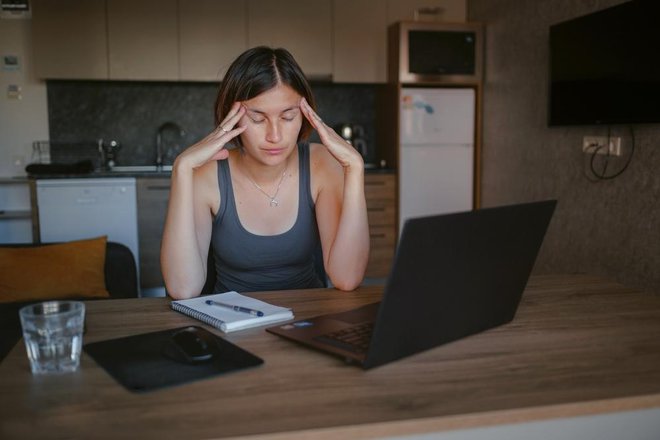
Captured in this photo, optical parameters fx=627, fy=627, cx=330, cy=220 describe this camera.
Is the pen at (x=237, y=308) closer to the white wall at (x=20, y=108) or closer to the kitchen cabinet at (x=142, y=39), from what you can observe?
the kitchen cabinet at (x=142, y=39)

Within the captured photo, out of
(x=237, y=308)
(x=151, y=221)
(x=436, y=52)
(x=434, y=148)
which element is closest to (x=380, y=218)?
(x=434, y=148)

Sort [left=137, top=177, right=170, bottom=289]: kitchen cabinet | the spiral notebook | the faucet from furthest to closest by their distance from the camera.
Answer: the faucet, [left=137, top=177, right=170, bottom=289]: kitchen cabinet, the spiral notebook

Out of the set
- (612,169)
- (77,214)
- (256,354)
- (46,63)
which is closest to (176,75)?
(46,63)

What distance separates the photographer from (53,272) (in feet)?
9.18

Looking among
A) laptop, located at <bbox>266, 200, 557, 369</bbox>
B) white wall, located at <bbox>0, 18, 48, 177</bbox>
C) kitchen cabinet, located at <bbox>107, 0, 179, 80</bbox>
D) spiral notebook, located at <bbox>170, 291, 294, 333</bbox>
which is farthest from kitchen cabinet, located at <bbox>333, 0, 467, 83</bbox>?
laptop, located at <bbox>266, 200, 557, 369</bbox>

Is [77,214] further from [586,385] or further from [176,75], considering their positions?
[586,385]

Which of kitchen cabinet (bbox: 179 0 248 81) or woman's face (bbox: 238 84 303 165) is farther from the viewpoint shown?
kitchen cabinet (bbox: 179 0 248 81)

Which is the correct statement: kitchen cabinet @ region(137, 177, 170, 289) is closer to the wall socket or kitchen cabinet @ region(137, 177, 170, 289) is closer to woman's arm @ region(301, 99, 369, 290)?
the wall socket

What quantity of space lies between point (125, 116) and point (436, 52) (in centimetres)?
243

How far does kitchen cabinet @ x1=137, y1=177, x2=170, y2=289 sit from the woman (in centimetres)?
267

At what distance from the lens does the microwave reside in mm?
4574

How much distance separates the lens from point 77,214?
4.26 meters

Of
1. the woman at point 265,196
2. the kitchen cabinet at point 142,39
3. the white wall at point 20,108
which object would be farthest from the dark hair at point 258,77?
the white wall at point 20,108

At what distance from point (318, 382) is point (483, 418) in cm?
23
